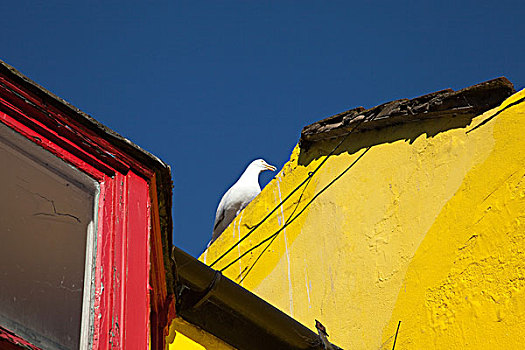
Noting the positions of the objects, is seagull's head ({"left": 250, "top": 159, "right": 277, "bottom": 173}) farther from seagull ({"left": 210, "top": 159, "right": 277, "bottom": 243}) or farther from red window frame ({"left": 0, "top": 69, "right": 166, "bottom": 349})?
red window frame ({"left": 0, "top": 69, "right": 166, "bottom": 349})

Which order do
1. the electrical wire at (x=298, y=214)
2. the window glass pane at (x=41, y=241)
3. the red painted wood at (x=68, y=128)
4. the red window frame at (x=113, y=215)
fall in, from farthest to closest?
the electrical wire at (x=298, y=214)
the red painted wood at (x=68, y=128)
the red window frame at (x=113, y=215)
the window glass pane at (x=41, y=241)

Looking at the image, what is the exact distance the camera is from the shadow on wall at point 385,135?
5.29 meters

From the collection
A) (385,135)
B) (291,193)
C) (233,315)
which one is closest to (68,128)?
(233,315)

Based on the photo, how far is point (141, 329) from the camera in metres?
2.53

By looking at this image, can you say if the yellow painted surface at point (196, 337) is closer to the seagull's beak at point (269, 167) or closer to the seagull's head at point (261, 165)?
the seagull's head at point (261, 165)

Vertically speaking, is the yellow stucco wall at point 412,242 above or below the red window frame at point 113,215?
above

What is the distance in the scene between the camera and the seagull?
862cm

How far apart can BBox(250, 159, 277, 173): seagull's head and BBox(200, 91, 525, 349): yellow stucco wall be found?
4.31m

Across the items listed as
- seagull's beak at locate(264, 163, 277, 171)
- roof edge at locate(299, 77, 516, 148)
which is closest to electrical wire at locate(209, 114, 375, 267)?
roof edge at locate(299, 77, 516, 148)

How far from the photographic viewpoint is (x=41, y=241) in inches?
95.2

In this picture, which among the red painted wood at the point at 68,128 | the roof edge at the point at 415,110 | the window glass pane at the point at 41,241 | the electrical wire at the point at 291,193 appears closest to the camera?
the window glass pane at the point at 41,241

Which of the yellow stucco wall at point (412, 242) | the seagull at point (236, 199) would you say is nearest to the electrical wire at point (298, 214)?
the yellow stucco wall at point (412, 242)

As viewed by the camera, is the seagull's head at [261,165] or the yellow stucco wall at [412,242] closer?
the yellow stucco wall at [412,242]

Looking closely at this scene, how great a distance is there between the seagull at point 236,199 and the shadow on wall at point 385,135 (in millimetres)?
2062
